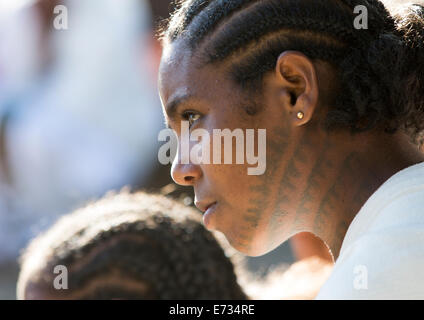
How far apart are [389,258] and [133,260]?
1.17 meters

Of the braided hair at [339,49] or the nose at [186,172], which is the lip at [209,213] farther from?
the braided hair at [339,49]

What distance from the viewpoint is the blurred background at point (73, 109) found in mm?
5793

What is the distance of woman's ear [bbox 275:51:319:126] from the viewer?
1821mm

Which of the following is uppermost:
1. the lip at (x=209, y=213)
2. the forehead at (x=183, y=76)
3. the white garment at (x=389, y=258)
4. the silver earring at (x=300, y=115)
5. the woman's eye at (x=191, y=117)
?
the forehead at (x=183, y=76)

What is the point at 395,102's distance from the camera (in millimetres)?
1855

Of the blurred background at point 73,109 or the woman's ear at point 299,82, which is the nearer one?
the woman's ear at point 299,82

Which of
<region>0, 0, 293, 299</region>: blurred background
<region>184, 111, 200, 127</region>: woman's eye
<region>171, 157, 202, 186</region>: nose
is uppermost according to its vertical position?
<region>0, 0, 293, 299</region>: blurred background

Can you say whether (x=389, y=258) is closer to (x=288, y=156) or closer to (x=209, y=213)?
(x=288, y=156)

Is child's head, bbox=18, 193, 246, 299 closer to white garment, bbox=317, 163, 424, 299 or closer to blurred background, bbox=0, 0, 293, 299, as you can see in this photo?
white garment, bbox=317, 163, 424, 299

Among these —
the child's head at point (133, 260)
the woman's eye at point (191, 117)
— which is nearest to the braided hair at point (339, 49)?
the woman's eye at point (191, 117)

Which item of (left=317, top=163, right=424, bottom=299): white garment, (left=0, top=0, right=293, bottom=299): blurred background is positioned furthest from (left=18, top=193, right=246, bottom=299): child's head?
(left=0, top=0, right=293, bottom=299): blurred background

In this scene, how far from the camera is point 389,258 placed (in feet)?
4.64

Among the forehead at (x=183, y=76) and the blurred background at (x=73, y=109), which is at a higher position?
the blurred background at (x=73, y=109)
